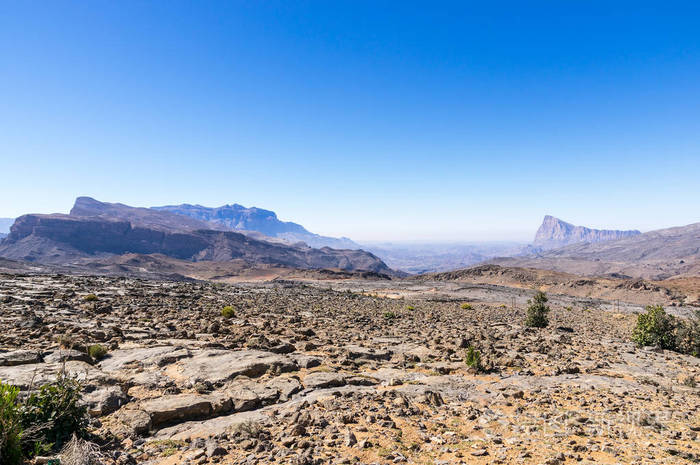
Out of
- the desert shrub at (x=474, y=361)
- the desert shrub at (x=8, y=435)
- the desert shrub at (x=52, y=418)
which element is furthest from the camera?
the desert shrub at (x=474, y=361)

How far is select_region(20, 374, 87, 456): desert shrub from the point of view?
223 inches

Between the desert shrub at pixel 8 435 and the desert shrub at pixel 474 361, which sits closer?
the desert shrub at pixel 8 435

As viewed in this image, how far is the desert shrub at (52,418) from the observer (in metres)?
5.66

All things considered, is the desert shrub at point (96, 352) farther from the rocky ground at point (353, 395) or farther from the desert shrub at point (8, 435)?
the desert shrub at point (8, 435)

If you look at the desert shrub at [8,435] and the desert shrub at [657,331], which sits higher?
the desert shrub at [8,435]

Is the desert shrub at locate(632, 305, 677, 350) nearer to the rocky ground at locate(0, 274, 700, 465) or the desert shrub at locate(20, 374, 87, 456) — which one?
the rocky ground at locate(0, 274, 700, 465)

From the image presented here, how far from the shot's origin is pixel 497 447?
688 centimetres

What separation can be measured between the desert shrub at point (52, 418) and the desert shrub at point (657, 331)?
24.1m

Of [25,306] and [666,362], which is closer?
[666,362]

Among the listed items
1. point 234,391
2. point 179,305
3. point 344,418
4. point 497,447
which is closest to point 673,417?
point 497,447

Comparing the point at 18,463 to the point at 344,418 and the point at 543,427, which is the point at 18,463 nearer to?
the point at 344,418

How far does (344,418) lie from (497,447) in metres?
3.28

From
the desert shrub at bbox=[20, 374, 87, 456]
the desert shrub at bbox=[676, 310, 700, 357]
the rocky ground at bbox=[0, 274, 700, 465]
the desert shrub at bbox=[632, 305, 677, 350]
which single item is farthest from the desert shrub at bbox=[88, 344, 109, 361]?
the desert shrub at bbox=[676, 310, 700, 357]

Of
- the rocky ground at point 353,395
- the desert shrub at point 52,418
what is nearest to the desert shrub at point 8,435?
the desert shrub at point 52,418
